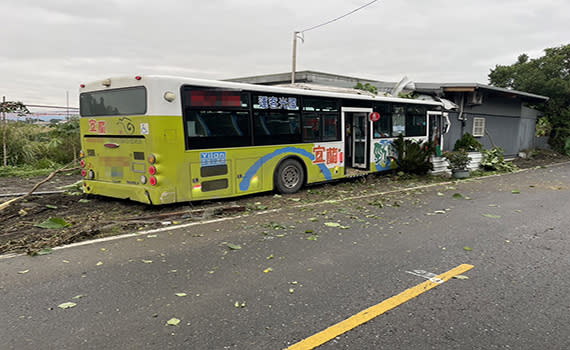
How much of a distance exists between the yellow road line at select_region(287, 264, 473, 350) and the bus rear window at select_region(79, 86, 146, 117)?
5658 millimetres

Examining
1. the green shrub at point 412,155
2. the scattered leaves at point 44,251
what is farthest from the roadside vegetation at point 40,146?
the green shrub at point 412,155

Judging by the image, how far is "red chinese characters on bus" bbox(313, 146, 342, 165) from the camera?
10.4 metres

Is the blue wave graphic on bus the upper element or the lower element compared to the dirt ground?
upper

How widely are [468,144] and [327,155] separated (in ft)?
34.2

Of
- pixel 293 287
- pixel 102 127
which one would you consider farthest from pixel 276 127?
pixel 293 287

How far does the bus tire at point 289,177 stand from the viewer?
31.0ft

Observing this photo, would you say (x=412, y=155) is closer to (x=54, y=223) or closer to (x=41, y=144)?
(x=54, y=223)

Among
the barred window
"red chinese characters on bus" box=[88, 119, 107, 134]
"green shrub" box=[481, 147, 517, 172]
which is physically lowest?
"green shrub" box=[481, 147, 517, 172]

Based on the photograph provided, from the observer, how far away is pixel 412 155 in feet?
42.1

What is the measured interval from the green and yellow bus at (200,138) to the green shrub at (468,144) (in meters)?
9.38

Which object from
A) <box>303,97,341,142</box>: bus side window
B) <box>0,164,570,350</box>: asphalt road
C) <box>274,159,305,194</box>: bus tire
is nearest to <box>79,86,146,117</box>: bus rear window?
<box>0,164,570,350</box>: asphalt road

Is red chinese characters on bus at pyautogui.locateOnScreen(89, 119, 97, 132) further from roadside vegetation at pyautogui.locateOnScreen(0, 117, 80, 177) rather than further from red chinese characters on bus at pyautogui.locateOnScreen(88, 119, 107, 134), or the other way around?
roadside vegetation at pyautogui.locateOnScreen(0, 117, 80, 177)

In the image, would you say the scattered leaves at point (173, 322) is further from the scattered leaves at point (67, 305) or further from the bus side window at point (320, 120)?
the bus side window at point (320, 120)

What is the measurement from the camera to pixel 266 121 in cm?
909
